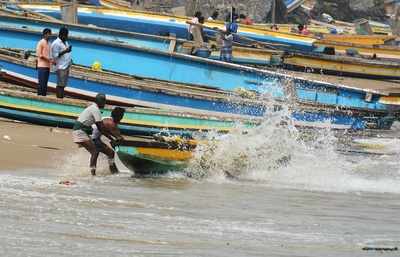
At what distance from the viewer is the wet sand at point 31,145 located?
13.1 m

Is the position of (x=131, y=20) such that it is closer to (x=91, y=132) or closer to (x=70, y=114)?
(x=70, y=114)

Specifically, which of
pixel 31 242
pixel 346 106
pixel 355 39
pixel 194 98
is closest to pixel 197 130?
pixel 194 98

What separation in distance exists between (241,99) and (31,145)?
582 cm

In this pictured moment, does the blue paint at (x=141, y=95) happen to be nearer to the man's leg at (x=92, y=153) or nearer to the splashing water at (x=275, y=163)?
the splashing water at (x=275, y=163)

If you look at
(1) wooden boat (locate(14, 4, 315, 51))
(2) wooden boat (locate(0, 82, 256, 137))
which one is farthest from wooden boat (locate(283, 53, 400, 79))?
(2) wooden boat (locate(0, 82, 256, 137))

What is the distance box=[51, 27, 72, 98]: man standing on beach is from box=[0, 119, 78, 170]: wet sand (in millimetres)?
952

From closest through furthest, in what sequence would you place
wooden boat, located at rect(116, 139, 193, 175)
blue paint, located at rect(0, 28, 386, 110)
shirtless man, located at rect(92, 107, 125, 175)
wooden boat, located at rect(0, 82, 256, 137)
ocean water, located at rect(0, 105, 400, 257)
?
ocean water, located at rect(0, 105, 400, 257) → wooden boat, located at rect(116, 139, 193, 175) → shirtless man, located at rect(92, 107, 125, 175) → wooden boat, located at rect(0, 82, 256, 137) → blue paint, located at rect(0, 28, 386, 110)

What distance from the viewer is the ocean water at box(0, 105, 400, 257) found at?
796 centimetres

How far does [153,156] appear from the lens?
1266cm

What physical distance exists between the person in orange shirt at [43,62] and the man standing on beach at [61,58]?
0.45 feet

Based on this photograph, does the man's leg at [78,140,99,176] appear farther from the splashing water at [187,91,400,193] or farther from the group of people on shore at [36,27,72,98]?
the group of people on shore at [36,27,72,98]

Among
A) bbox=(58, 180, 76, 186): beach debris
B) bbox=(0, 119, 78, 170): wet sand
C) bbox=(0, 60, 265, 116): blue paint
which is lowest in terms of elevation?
bbox=(0, 119, 78, 170): wet sand

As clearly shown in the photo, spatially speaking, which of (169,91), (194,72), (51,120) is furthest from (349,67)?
(51,120)

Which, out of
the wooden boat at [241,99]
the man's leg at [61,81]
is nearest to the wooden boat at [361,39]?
the wooden boat at [241,99]
